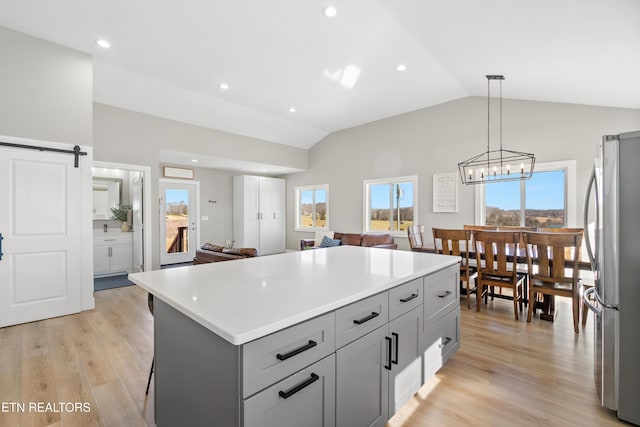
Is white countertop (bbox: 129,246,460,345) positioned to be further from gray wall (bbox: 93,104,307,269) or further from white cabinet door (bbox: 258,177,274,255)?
white cabinet door (bbox: 258,177,274,255)

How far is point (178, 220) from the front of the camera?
282 inches

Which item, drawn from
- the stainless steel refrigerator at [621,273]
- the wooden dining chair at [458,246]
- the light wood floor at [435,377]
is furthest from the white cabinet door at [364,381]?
the wooden dining chair at [458,246]

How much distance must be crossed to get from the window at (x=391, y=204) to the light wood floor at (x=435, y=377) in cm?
332

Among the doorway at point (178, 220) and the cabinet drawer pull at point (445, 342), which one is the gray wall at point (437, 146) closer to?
the doorway at point (178, 220)

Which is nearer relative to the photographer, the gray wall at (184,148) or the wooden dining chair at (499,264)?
the wooden dining chair at (499,264)

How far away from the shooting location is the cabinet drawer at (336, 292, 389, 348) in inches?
48.3

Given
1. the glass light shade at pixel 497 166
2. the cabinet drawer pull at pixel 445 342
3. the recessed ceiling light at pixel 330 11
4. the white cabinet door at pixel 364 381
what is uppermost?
the recessed ceiling light at pixel 330 11

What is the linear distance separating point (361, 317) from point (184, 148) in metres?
5.64

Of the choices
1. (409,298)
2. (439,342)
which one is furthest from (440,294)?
(409,298)

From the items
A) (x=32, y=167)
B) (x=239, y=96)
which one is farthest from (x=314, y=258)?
(x=239, y=96)

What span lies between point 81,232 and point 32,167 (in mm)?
877

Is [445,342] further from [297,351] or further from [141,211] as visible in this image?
[141,211]

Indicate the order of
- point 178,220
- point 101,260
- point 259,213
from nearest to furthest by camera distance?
1. point 101,260
2. point 178,220
3. point 259,213

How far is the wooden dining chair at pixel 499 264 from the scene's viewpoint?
326 centimetres
